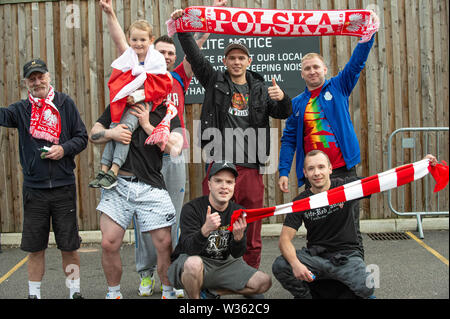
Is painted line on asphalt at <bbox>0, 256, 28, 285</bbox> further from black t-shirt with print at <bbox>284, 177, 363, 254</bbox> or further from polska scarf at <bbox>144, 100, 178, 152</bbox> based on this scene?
black t-shirt with print at <bbox>284, 177, 363, 254</bbox>

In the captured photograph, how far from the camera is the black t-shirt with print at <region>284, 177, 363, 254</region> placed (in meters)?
3.66

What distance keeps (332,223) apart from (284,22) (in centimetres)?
171

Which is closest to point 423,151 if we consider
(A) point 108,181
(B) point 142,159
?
(B) point 142,159

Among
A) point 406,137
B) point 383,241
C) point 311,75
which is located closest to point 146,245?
point 311,75

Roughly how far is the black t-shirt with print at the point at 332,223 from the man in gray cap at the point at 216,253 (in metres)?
0.47

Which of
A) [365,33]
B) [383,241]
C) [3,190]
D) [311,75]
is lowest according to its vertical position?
[383,241]

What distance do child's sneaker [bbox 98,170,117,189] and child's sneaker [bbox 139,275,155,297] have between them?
119 cm

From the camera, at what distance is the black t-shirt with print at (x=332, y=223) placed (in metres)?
3.66

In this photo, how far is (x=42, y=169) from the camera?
385 centimetres

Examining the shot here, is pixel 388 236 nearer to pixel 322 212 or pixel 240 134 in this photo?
pixel 322 212

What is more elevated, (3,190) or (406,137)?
(406,137)

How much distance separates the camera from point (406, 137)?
6516 mm

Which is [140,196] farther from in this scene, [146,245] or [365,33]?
Result: [365,33]

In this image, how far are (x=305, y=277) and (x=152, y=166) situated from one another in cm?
144
